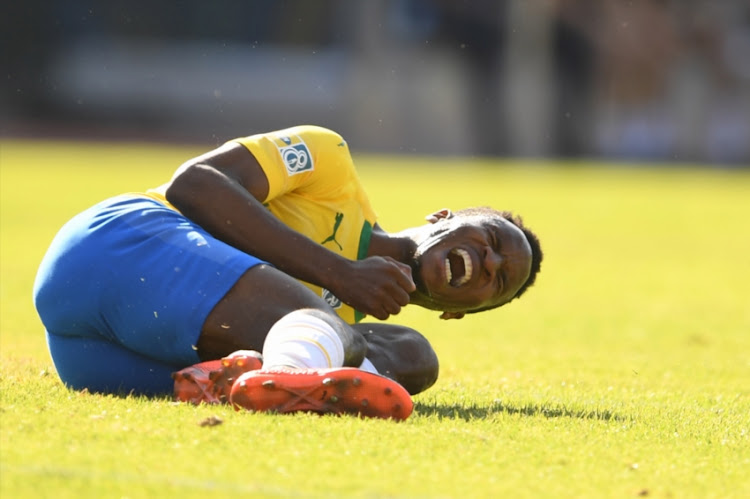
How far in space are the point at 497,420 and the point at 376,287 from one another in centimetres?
75

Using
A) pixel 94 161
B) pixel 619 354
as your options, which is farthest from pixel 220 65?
pixel 619 354

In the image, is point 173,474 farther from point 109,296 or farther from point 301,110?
point 301,110

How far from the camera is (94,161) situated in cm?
3450

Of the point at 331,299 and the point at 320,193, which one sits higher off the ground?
the point at 320,193

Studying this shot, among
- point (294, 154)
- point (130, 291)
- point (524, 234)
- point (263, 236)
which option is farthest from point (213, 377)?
point (524, 234)

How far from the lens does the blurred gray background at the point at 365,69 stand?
52.7m

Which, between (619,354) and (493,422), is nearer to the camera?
(493,422)

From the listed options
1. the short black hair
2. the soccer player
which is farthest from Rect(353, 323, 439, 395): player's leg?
the short black hair

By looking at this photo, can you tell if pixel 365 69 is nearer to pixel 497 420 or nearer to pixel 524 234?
pixel 524 234

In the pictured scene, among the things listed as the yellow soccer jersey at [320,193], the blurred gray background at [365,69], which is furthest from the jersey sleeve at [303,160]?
the blurred gray background at [365,69]

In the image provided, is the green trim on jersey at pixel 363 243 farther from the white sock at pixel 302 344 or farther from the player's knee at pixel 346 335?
the white sock at pixel 302 344

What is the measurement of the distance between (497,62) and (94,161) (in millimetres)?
25460

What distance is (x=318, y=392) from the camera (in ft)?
15.7

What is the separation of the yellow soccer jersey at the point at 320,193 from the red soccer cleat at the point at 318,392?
1.12 m
